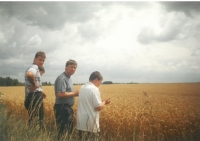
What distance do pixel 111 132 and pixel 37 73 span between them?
1.97 m

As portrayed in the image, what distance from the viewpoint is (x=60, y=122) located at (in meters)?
3.56

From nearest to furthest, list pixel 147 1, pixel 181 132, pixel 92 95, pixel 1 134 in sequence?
pixel 92 95 < pixel 1 134 < pixel 181 132 < pixel 147 1

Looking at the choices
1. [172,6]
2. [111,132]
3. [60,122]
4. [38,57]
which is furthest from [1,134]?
[172,6]

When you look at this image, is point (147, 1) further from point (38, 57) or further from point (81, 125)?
point (81, 125)

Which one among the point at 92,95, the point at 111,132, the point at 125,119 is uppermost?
the point at 92,95

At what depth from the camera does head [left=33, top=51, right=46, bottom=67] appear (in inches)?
155

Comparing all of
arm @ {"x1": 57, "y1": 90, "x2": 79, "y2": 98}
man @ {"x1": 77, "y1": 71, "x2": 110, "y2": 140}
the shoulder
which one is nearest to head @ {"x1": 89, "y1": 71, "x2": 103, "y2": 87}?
man @ {"x1": 77, "y1": 71, "x2": 110, "y2": 140}

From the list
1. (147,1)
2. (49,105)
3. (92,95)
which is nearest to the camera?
(92,95)

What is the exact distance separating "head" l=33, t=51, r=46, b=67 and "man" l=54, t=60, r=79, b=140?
0.66m

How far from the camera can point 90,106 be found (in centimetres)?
292

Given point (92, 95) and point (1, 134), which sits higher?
point (92, 95)

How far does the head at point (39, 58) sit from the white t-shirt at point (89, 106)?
1.39 m

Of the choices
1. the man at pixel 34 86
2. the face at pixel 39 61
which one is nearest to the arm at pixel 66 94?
the man at pixel 34 86

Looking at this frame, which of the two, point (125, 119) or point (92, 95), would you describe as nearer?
point (92, 95)
